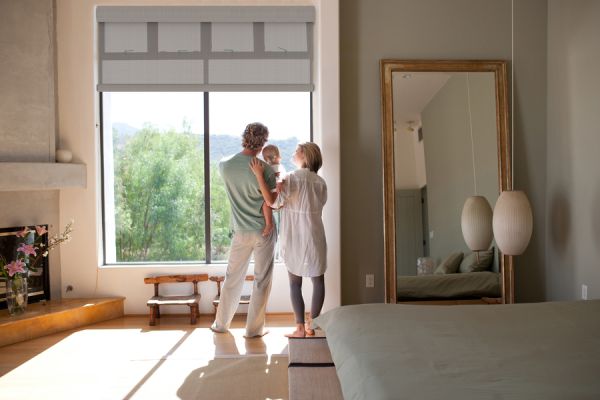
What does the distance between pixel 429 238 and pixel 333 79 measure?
56.6 inches

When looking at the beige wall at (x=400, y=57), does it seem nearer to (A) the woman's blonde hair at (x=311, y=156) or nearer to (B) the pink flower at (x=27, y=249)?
(A) the woman's blonde hair at (x=311, y=156)

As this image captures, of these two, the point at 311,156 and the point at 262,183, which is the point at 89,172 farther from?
the point at 311,156

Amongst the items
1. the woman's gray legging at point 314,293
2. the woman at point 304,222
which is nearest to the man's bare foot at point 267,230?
the woman at point 304,222

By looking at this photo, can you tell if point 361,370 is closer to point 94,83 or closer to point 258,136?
point 258,136

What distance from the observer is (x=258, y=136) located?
4.57 m

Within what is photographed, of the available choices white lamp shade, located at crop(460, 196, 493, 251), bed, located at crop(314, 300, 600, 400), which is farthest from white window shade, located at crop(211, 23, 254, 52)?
bed, located at crop(314, 300, 600, 400)

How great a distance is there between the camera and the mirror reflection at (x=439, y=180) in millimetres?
4777

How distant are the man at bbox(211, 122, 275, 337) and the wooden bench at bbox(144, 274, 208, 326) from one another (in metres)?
0.43

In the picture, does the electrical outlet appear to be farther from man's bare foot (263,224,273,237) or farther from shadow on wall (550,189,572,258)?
shadow on wall (550,189,572,258)

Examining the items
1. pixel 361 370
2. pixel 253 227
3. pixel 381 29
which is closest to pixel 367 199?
pixel 253 227

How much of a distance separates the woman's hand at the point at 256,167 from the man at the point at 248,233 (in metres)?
0.04

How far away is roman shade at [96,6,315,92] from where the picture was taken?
5.19 metres

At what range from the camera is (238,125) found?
5.45 meters

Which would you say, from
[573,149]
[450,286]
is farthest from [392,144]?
[573,149]
